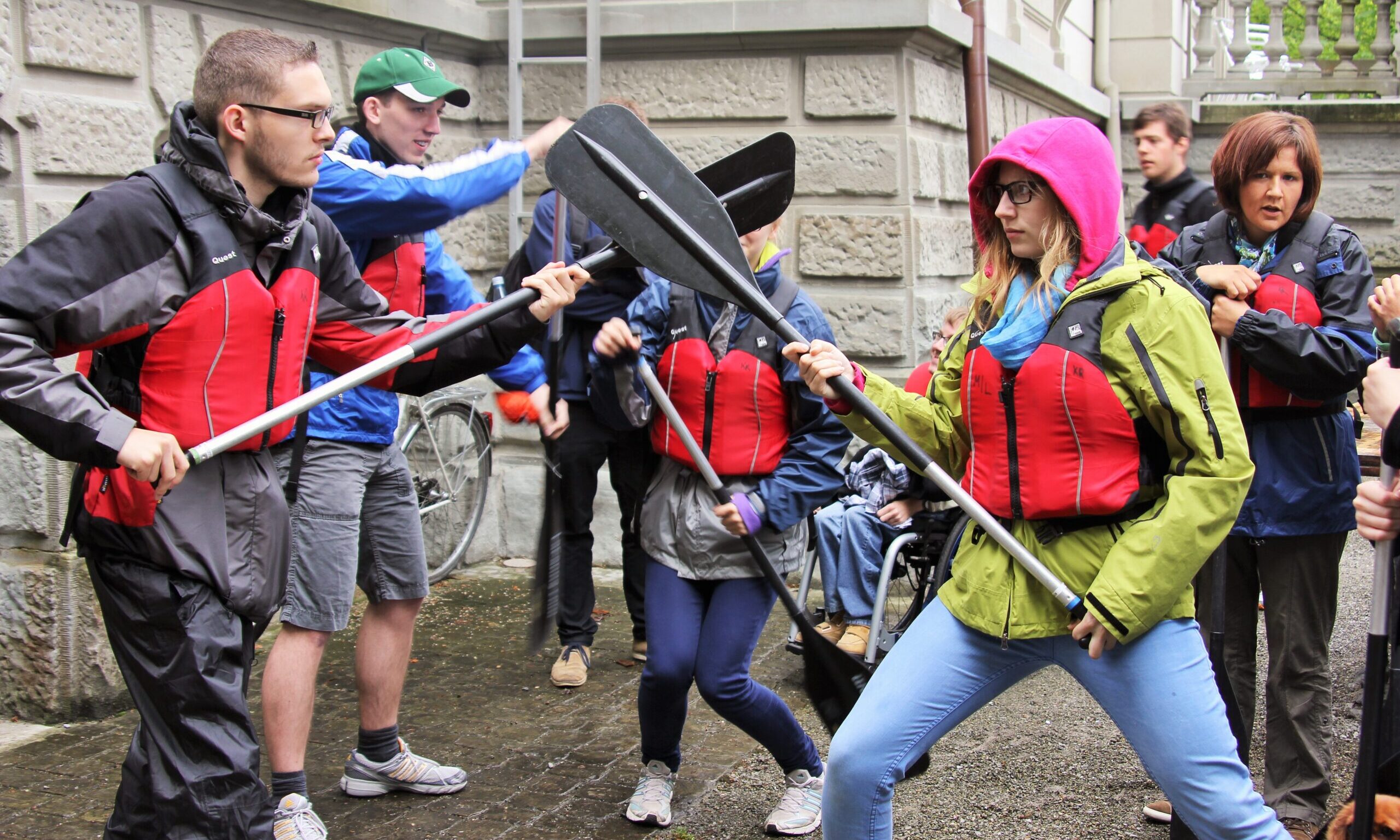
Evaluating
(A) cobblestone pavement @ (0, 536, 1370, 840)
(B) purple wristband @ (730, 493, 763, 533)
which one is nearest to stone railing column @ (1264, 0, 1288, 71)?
(A) cobblestone pavement @ (0, 536, 1370, 840)

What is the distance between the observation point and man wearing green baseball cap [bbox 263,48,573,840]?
3689mm

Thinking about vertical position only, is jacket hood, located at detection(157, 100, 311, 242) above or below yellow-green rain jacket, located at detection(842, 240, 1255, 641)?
above

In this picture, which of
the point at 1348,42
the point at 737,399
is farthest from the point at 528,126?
the point at 1348,42

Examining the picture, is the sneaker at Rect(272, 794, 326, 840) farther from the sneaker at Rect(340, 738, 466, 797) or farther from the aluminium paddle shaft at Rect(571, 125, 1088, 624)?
the aluminium paddle shaft at Rect(571, 125, 1088, 624)

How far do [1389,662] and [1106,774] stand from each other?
5.74ft

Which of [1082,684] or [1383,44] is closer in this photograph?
[1082,684]

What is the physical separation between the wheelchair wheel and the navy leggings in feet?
2.92

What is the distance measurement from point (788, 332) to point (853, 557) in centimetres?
235

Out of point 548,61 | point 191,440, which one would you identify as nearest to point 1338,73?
point 548,61

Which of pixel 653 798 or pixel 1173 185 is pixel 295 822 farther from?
pixel 1173 185

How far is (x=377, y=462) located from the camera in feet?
12.9

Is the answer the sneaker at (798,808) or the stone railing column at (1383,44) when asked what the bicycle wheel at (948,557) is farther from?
the stone railing column at (1383,44)

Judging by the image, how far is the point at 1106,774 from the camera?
4.29 m

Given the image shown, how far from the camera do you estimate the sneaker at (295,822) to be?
11.8ft
